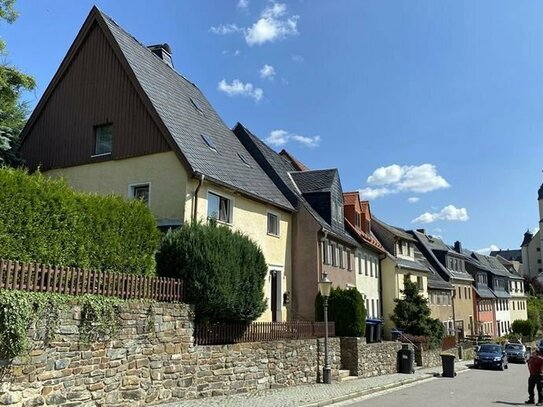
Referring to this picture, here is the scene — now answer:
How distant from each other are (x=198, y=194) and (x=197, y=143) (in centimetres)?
286

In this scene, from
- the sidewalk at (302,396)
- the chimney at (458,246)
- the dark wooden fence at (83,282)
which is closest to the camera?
the dark wooden fence at (83,282)

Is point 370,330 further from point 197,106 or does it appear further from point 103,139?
point 103,139

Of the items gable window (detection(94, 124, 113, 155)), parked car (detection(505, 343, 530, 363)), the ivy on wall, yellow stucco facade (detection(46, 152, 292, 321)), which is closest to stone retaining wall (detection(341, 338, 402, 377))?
yellow stucco facade (detection(46, 152, 292, 321))

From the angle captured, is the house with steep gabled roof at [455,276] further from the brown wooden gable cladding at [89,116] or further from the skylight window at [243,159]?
the brown wooden gable cladding at [89,116]

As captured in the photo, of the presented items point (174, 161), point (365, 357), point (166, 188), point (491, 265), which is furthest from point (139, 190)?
point (491, 265)

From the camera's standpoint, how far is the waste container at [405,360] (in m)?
27.5

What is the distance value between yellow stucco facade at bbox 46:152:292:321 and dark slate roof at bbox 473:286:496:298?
171 ft

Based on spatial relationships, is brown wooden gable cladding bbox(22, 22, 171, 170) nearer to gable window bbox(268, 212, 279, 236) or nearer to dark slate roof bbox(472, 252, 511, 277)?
gable window bbox(268, 212, 279, 236)

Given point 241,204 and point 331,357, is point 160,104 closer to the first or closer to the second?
point 241,204

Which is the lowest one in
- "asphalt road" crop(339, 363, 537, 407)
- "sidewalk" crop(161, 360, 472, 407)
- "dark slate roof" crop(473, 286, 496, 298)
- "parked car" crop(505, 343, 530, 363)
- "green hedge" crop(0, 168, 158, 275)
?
"parked car" crop(505, 343, 530, 363)

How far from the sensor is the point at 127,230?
13242 mm

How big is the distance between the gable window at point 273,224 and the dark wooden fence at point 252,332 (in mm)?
5320

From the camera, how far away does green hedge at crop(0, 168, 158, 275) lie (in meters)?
10.3

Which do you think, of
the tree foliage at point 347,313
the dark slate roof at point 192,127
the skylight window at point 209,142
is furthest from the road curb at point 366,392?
the skylight window at point 209,142
